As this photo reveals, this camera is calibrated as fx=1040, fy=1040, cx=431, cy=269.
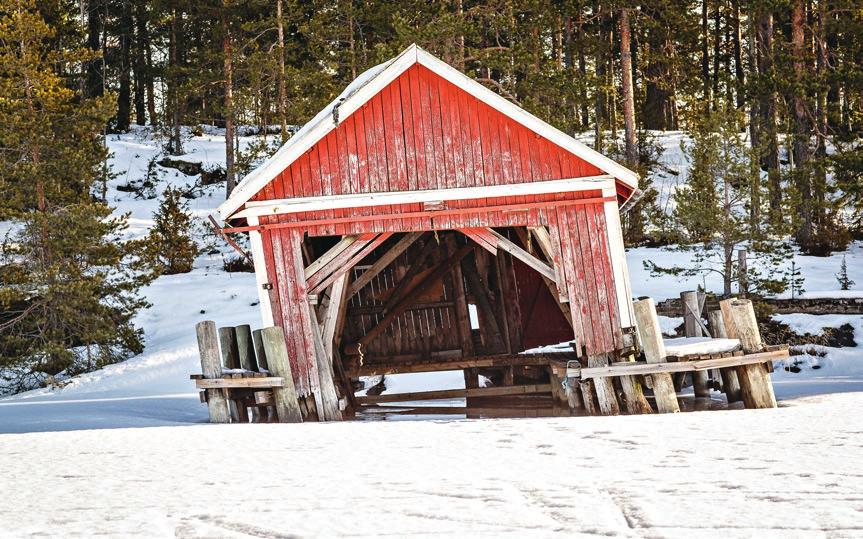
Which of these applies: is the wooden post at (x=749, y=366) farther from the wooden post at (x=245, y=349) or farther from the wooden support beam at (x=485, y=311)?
the wooden post at (x=245, y=349)

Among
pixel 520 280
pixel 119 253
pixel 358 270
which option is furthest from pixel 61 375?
pixel 520 280

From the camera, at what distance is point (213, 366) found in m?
14.0

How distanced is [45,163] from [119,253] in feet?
8.92

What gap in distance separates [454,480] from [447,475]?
27cm

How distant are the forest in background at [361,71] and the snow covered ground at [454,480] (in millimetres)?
5812

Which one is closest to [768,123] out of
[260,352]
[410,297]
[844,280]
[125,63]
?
[844,280]

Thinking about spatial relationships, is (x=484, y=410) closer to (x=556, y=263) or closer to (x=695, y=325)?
(x=695, y=325)

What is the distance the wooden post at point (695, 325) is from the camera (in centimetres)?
1669

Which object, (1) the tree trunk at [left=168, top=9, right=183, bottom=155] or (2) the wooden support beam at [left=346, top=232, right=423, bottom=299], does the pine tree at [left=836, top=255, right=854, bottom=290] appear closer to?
(2) the wooden support beam at [left=346, top=232, right=423, bottom=299]

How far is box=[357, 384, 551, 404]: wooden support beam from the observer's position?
17.6 m

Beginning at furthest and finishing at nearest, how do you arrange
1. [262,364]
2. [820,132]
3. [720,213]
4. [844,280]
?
1. [820,132]
2. [844,280]
3. [720,213]
4. [262,364]

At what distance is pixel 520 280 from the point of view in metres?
19.2

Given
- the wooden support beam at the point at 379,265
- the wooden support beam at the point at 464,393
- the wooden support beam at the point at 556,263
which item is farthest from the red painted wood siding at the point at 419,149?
the wooden support beam at the point at 464,393

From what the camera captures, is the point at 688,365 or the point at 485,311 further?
the point at 485,311
